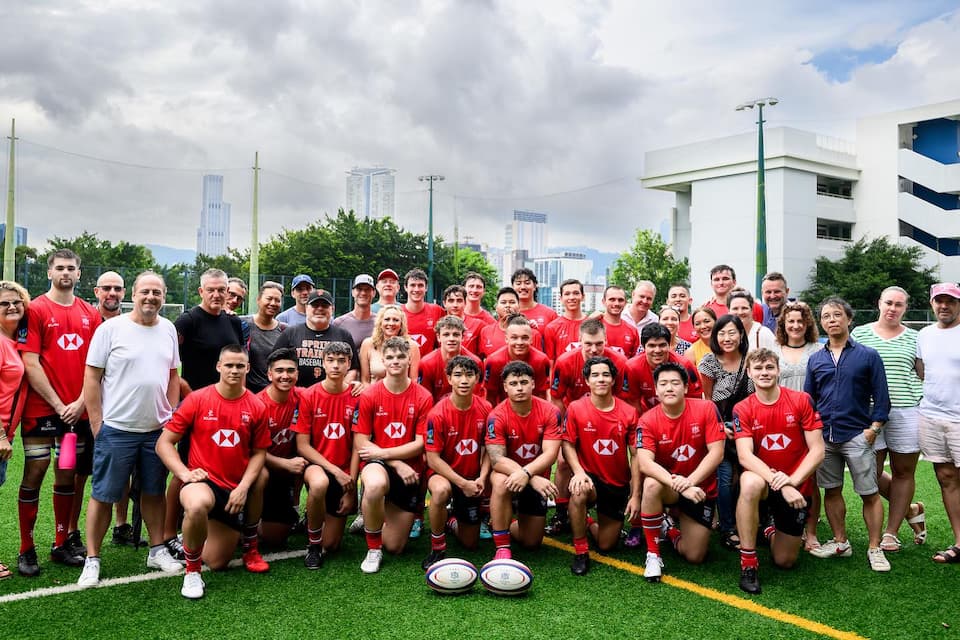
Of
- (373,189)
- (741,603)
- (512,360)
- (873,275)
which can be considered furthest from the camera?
(373,189)

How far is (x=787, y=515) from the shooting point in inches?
211

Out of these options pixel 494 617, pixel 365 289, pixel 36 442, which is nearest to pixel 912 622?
pixel 494 617

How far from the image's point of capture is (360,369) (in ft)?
22.6

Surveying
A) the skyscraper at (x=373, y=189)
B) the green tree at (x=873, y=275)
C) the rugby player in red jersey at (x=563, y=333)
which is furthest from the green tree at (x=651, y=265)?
the skyscraper at (x=373, y=189)

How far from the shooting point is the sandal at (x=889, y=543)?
590cm

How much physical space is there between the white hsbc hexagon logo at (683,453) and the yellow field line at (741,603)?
0.84 metres

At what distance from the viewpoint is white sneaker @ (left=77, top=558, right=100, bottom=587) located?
4977mm

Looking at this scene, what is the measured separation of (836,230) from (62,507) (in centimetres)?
4809

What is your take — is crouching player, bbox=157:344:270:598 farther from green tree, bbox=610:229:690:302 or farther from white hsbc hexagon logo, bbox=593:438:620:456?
green tree, bbox=610:229:690:302

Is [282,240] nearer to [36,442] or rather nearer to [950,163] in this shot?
[950,163]

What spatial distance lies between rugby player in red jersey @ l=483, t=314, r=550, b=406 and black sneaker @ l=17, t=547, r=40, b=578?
3603mm

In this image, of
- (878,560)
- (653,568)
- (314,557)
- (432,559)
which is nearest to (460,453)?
(432,559)

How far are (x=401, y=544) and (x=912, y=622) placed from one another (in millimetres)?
3461

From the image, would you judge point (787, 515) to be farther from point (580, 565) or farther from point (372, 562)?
point (372, 562)
